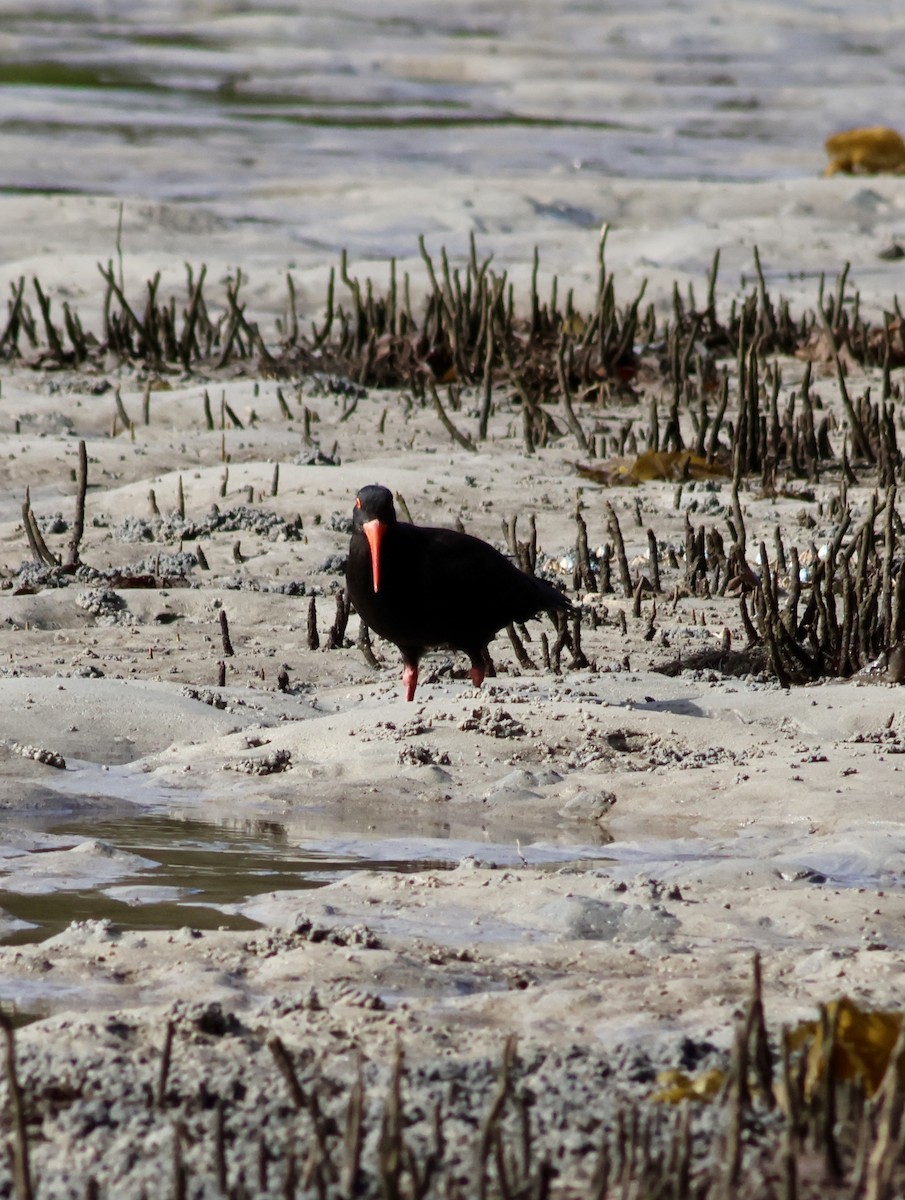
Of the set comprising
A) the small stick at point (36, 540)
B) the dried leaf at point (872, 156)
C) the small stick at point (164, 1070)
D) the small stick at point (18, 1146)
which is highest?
the dried leaf at point (872, 156)

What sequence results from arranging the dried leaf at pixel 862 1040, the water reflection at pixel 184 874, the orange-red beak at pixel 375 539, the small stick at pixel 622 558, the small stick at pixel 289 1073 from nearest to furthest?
the small stick at pixel 289 1073
the dried leaf at pixel 862 1040
the water reflection at pixel 184 874
the orange-red beak at pixel 375 539
the small stick at pixel 622 558

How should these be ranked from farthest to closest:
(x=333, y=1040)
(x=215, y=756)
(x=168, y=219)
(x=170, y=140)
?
(x=170, y=140), (x=168, y=219), (x=215, y=756), (x=333, y=1040)

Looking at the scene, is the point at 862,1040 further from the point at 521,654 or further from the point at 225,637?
the point at 225,637

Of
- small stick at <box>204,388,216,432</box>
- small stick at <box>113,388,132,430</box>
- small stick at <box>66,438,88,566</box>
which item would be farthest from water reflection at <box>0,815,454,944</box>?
small stick at <box>113,388,132,430</box>

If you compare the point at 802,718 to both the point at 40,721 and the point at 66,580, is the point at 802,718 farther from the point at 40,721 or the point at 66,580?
the point at 66,580

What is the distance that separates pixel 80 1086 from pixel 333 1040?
0.41m

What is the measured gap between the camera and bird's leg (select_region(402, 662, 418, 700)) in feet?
17.7

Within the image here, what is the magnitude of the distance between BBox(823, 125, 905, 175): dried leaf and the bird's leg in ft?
40.4

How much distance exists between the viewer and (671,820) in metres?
4.38

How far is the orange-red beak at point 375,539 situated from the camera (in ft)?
18.1

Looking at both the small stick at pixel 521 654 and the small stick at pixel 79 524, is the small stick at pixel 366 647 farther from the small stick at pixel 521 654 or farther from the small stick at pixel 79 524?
the small stick at pixel 79 524

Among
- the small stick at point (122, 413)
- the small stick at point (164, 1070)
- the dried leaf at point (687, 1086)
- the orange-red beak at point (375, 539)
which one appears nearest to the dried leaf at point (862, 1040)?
the dried leaf at point (687, 1086)

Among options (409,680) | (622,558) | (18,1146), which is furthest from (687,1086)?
(622,558)

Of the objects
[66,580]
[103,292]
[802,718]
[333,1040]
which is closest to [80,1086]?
[333,1040]
